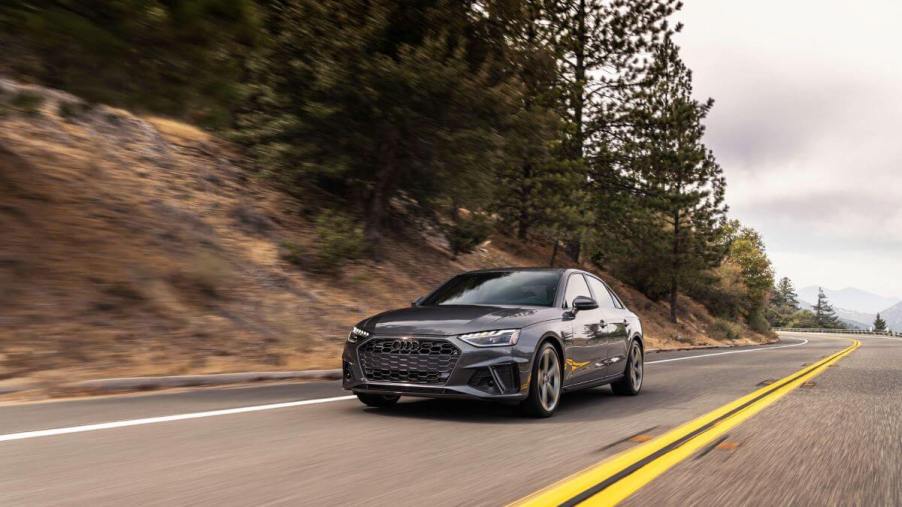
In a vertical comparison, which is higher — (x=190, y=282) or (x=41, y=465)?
(x=190, y=282)

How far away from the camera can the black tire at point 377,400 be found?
750 centimetres

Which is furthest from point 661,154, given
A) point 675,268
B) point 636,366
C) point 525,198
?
point 636,366

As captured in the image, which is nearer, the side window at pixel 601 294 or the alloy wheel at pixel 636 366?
the side window at pixel 601 294

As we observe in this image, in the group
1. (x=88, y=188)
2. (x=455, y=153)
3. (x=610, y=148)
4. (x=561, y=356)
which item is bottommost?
(x=561, y=356)

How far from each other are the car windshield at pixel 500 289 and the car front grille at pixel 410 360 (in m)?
1.29

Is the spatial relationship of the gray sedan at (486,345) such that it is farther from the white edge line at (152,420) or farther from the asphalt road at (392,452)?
the white edge line at (152,420)

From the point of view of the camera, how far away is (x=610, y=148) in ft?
100

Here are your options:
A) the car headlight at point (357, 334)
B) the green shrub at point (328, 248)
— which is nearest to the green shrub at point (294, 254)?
the green shrub at point (328, 248)

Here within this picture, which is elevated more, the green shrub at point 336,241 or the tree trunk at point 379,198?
the tree trunk at point 379,198

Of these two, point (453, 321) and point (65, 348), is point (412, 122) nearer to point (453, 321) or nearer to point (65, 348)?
point (65, 348)

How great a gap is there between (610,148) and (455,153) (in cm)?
1472

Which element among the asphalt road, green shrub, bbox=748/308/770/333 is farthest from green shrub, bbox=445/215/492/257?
green shrub, bbox=748/308/770/333

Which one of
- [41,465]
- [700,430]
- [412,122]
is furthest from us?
[412,122]

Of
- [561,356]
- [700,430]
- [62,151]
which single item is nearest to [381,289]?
[62,151]
